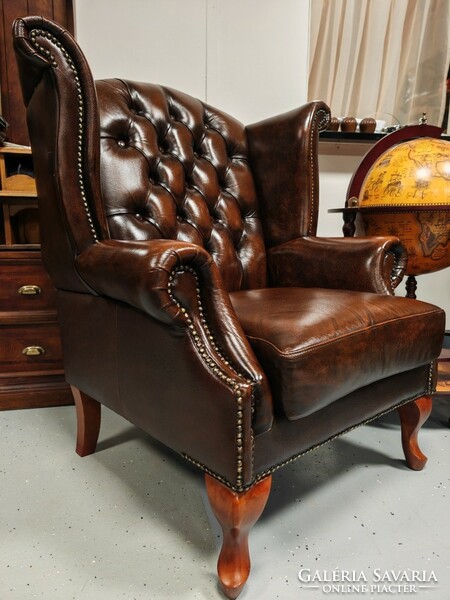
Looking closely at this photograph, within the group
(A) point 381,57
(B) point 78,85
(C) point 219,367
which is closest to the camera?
(C) point 219,367

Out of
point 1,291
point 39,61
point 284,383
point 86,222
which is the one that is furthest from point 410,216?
point 1,291

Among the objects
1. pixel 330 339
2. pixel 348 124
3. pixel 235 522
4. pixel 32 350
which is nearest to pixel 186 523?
pixel 235 522

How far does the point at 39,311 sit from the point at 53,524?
94 centimetres

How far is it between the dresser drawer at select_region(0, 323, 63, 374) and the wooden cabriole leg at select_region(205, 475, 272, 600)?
3.86ft

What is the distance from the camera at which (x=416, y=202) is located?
158 centimetres

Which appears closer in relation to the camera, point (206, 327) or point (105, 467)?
point (206, 327)

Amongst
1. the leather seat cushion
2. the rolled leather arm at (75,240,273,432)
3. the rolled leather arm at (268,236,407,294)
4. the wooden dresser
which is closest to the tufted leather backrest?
the rolled leather arm at (268,236,407,294)

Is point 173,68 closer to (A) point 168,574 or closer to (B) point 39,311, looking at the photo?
(B) point 39,311

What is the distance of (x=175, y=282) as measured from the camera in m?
0.85

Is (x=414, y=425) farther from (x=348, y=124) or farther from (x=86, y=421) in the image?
(x=348, y=124)

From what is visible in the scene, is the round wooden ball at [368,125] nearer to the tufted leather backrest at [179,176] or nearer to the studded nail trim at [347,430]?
the tufted leather backrest at [179,176]

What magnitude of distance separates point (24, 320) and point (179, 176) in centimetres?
88

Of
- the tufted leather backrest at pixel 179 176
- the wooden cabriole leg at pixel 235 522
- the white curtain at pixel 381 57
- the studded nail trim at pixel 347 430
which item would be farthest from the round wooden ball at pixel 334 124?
the wooden cabriole leg at pixel 235 522

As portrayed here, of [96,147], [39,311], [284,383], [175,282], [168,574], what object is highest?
[96,147]
